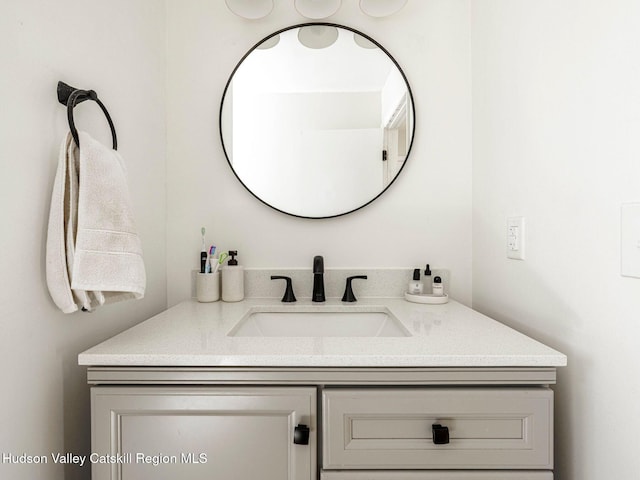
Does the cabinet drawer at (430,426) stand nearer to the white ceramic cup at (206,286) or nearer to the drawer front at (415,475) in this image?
the drawer front at (415,475)

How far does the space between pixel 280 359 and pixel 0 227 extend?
571mm

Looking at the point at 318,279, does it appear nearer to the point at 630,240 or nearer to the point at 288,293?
the point at 288,293

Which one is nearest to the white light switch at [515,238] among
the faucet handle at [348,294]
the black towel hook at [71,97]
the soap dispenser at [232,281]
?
the faucet handle at [348,294]

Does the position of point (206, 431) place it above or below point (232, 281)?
below

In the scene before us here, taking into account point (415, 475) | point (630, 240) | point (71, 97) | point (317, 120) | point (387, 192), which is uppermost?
point (317, 120)

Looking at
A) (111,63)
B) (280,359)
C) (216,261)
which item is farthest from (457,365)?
(111,63)

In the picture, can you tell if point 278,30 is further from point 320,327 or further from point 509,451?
point 509,451

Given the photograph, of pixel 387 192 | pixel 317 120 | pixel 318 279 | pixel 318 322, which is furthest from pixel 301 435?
pixel 317 120

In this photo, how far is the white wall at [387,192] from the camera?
1390mm

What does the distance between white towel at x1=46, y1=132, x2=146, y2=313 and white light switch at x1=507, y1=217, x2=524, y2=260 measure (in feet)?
3.20

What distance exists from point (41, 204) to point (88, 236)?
0.12 meters

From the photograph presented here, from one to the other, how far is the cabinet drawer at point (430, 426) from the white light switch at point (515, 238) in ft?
1.37

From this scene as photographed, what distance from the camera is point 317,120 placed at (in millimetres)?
1366

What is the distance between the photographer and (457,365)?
0.76 meters
